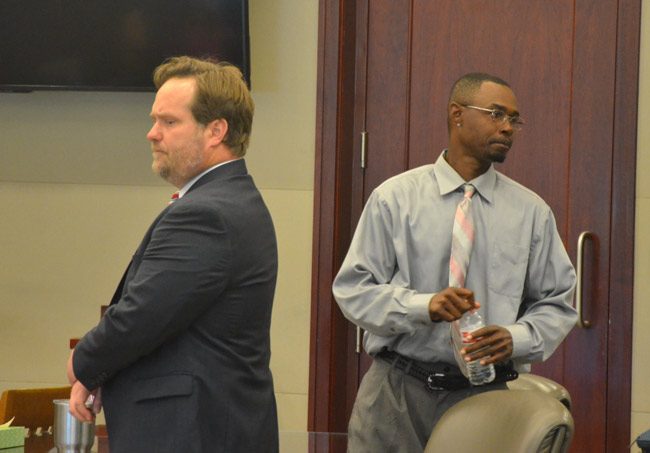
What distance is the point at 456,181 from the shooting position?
3088 millimetres

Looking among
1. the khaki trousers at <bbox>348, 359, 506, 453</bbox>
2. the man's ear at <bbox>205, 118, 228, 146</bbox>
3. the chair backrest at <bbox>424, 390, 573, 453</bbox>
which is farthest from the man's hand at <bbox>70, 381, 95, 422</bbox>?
the khaki trousers at <bbox>348, 359, 506, 453</bbox>

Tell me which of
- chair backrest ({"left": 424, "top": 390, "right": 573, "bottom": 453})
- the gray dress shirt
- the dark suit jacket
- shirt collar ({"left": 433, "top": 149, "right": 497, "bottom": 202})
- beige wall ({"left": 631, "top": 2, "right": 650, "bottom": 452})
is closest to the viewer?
chair backrest ({"left": 424, "top": 390, "right": 573, "bottom": 453})

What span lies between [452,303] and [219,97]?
2.41ft

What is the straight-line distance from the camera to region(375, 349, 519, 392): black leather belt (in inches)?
116

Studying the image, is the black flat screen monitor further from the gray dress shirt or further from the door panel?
the gray dress shirt

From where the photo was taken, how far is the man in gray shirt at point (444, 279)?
2938 mm

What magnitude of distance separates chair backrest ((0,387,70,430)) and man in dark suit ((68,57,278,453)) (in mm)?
858

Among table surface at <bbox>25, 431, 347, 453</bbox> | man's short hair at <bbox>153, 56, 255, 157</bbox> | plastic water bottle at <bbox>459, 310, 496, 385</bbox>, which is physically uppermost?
man's short hair at <bbox>153, 56, 255, 157</bbox>

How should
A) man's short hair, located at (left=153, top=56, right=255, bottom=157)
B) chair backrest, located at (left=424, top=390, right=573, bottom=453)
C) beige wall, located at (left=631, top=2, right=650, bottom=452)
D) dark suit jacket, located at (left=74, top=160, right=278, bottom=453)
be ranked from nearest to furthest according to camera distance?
chair backrest, located at (left=424, top=390, right=573, bottom=453)
dark suit jacket, located at (left=74, top=160, right=278, bottom=453)
man's short hair, located at (left=153, top=56, right=255, bottom=157)
beige wall, located at (left=631, top=2, right=650, bottom=452)

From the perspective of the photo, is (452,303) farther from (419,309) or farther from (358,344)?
(358,344)

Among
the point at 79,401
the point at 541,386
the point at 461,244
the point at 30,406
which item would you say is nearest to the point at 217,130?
the point at 79,401

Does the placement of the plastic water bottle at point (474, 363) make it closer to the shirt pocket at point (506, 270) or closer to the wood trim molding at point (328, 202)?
the shirt pocket at point (506, 270)

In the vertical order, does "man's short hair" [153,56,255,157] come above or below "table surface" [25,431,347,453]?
above

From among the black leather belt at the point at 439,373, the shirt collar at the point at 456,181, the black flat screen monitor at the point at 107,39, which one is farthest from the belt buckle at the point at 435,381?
the black flat screen monitor at the point at 107,39
